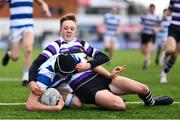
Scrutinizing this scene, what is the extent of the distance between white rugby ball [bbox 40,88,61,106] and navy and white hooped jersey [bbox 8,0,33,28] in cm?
433

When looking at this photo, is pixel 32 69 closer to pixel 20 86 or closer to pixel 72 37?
pixel 72 37

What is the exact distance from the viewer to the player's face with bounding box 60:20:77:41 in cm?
803

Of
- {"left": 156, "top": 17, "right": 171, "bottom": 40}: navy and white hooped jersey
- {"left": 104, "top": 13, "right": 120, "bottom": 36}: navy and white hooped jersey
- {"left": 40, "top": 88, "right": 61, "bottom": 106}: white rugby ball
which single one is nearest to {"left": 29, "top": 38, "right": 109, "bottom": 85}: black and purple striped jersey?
{"left": 40, "top": 88, "right": 61, "bottom": 106}: white rugby ball

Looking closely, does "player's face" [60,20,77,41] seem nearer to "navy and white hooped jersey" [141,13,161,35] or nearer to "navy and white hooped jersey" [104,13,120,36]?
"navy and white hooped jersey" [141,13,161,35]

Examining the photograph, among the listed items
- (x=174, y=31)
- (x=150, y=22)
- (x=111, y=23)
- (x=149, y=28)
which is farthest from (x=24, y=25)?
(x=111, y=23)

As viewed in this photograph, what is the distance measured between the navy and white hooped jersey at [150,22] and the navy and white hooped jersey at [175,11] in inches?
351

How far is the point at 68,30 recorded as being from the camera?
803 cm

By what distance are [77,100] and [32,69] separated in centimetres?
75

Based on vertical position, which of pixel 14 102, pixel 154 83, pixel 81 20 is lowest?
pixel 81 20

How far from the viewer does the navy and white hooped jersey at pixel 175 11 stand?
479 inches

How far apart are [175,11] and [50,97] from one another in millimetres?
5016

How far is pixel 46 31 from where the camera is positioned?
6144cm

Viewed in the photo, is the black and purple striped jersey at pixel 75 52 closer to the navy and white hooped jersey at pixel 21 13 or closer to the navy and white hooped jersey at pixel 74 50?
the navy and white hooped jersey at pixel 74 50

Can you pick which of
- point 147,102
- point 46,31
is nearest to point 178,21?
point 147,102
